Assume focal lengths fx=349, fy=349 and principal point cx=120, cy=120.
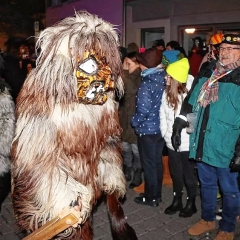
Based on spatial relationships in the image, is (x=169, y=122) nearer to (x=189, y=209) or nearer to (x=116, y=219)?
(x=189, y=209)

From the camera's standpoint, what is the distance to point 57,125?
246cm

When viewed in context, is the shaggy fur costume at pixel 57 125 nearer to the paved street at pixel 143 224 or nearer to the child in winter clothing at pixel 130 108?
the paved street at pixel 143 224

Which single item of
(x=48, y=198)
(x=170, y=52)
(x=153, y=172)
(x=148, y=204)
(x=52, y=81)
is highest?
(x=170, y=52)

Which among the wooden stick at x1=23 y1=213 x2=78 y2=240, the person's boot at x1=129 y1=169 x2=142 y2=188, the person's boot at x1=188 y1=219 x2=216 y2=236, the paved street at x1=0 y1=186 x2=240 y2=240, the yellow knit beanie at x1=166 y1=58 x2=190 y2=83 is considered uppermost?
the yellow knit beanie at x1=166 y1=58 x2=190 y2=83

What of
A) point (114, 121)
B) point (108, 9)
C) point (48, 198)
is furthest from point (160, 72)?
point (108, 9)

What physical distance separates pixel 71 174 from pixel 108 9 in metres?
10.2

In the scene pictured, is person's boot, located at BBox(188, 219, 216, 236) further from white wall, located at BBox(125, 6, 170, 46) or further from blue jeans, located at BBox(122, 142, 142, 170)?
white wall, located at BBox(125, 6, 170, 46)

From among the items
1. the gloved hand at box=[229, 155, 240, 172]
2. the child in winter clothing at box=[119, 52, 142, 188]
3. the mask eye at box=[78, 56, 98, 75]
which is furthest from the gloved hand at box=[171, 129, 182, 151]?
the mask eye at box=[78, 56, 98, 75]

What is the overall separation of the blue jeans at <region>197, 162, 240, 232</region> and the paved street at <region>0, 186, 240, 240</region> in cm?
32

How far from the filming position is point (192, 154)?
3.69 meters

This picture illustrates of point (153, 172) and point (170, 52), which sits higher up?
point (170, 52)

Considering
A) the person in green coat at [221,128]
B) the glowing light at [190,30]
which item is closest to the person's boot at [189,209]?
the person in green coat at [221,128]

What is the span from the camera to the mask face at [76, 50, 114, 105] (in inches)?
96.5

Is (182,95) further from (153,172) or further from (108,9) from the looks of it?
(108,9)
